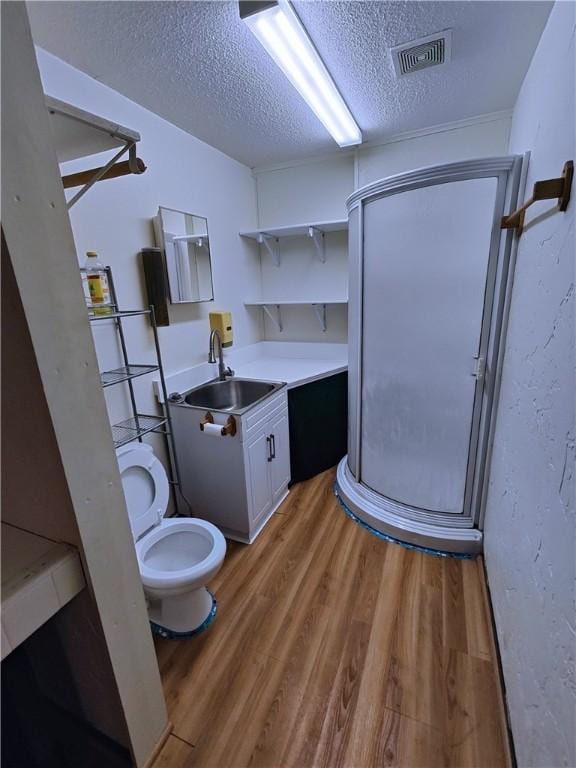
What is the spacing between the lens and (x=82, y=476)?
0.83 metres

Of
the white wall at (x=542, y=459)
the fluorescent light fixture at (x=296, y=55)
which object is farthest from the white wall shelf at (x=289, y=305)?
the white wall at (x=542, y=459)

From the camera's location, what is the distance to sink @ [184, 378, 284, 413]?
234 cm

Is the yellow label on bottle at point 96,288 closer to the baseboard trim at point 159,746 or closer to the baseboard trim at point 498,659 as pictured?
the baseboard trim at point 159,746

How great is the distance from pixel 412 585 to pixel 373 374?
45.5 inches

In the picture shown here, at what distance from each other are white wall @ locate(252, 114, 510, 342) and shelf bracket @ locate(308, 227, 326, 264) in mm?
45

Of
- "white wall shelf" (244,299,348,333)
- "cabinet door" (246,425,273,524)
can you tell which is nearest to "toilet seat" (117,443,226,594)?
"cabinet door" (246,425,273,524)

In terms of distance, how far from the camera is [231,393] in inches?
99.0

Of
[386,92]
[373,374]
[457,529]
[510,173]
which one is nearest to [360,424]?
[373,374]

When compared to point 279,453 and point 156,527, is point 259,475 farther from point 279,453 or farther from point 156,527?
point 156,527

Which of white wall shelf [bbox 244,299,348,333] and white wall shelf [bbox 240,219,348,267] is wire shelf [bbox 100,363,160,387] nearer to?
white wall shelf [bbox 244,299,348,333]

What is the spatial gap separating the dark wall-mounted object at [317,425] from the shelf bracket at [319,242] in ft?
3.45

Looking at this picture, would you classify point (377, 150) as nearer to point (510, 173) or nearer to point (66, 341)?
point (510, 173)

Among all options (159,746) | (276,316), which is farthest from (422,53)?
(159,746)

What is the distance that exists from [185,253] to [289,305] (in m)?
1.17
